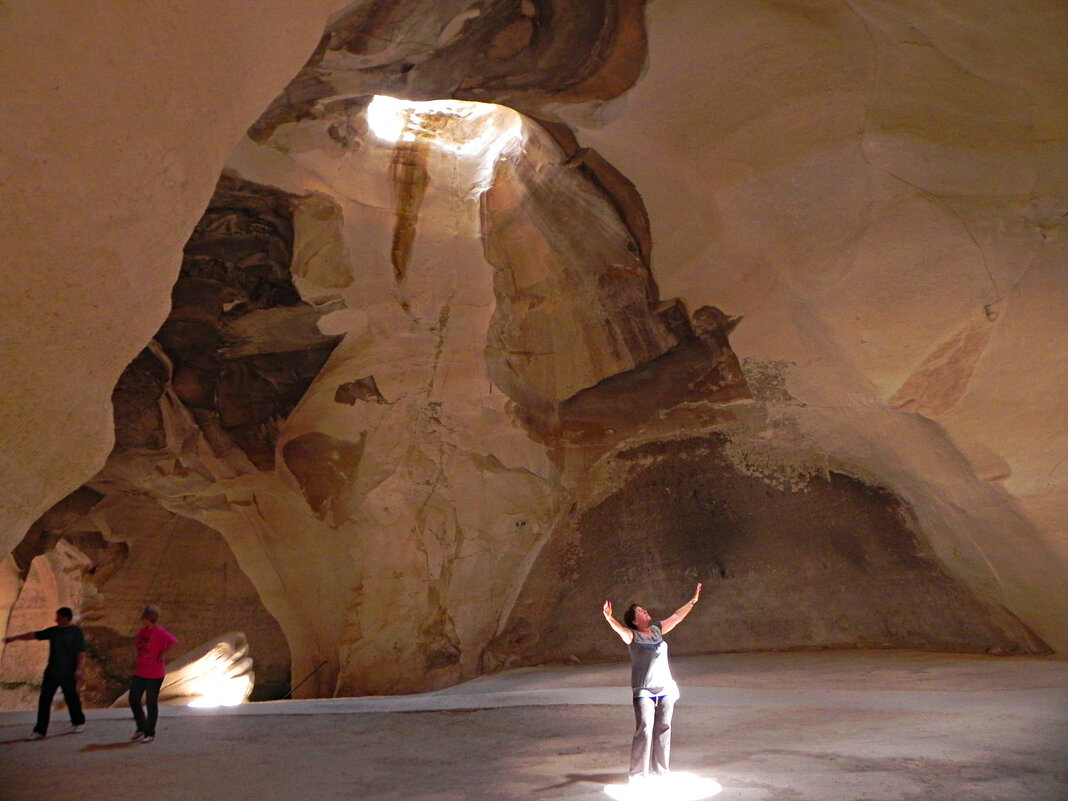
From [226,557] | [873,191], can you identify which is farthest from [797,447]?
[226,557]

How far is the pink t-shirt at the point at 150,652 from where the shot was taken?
412 centimetres

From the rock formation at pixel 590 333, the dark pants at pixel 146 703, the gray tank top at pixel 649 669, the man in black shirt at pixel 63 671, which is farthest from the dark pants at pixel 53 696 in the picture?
the gray tank top at pixel 649 669

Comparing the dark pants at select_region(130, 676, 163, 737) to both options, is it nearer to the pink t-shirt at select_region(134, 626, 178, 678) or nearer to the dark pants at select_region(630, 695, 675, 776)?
the pink t-shirt at select_region(134, 626, 178, 678)

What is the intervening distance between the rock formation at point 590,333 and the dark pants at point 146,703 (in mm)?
1335

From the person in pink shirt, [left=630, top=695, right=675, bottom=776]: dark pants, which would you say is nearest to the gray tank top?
[left=630, top=695, right=675, bottom=776]: dark pants

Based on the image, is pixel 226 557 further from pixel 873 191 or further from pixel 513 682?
pixel 873 191

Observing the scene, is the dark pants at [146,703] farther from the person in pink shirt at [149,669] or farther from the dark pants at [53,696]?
the dark pants at [53,696]

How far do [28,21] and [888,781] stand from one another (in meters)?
3.28

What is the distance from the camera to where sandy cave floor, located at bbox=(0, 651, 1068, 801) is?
9.09 ft

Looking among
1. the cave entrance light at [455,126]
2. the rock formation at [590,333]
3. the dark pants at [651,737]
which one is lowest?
the dark pants at [651,737]

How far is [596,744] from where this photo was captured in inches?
143

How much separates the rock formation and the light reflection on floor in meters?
2.11

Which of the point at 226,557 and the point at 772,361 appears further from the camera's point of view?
the point at 226,557

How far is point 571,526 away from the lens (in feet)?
24.3
